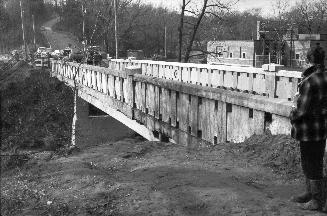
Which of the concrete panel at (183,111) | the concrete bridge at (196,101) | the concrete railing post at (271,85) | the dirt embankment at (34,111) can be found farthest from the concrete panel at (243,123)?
the dirt embankment at (34,111)

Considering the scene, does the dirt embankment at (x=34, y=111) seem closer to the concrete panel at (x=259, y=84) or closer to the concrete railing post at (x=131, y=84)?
the concrete railing post at (x=131, y=84)

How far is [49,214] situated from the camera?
201 inches

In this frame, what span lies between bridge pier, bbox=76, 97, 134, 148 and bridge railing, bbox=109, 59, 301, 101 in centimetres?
340

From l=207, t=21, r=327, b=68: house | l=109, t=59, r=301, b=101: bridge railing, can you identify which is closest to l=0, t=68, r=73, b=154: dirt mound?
l=109, t=59, r=301, b=101: bridge railing

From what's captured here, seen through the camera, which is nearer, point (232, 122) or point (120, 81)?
point (232, 122)

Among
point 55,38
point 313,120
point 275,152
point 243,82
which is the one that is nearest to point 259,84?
point 243,82

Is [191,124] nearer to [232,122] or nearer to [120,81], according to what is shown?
[232,122]

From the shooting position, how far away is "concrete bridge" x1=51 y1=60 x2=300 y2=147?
7723 mm

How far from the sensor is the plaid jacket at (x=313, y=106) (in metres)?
4.60

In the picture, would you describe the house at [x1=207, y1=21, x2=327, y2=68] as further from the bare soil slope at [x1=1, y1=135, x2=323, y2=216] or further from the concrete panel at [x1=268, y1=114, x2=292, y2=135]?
the bare soil slope at [x1=1, y1=135, x2=323, y2=216]

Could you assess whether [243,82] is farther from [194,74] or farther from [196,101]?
[196,101]

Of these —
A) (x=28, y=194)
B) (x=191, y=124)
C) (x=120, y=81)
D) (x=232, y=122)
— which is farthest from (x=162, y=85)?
(x=28, y=194)

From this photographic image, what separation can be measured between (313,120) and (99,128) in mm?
20079

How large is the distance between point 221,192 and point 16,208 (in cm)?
258
